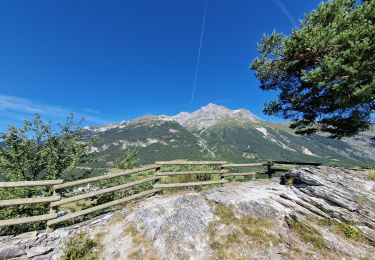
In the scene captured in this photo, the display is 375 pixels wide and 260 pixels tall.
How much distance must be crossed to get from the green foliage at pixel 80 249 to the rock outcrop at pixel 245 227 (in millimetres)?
276

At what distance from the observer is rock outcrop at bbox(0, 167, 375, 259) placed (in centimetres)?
716

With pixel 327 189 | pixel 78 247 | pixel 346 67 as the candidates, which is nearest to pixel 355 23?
pixel 346 67

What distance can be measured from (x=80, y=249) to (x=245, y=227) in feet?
18.8

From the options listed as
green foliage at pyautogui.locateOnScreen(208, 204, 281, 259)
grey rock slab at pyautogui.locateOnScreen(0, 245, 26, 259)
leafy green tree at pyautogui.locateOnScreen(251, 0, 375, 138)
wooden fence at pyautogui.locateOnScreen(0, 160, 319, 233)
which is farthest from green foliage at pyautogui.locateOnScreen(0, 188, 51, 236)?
leafy green tree at pyautogui.locateOnScreen(251, 0, 375, 138)

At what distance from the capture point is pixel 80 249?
729 cm

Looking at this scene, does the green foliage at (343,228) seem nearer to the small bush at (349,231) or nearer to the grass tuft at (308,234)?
the small bush at (349,231)

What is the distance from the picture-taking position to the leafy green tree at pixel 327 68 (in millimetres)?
11828

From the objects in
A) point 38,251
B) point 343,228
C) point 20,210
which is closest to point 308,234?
point 343,228

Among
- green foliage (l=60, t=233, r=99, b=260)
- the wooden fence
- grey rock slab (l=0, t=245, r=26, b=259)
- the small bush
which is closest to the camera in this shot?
grey rock slab (l=0, t=245, r=26, b=259)

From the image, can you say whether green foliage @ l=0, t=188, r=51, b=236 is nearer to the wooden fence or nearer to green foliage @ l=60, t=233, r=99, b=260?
the wooden fence

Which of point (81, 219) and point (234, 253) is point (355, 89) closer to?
point (234, 253)

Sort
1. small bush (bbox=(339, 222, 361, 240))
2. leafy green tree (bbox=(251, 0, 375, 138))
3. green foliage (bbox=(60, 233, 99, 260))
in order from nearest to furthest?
green foliage (bbox=(60, 233, 99, 260)) < small bush (bbox=(339, 222, 361, 240)) < leafy green tree (bbox=(251, 0, 375, 138))

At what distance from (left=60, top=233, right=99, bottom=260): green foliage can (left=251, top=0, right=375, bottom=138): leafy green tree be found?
13.3 meters

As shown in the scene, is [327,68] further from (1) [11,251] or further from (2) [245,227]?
(1) [11,251]
